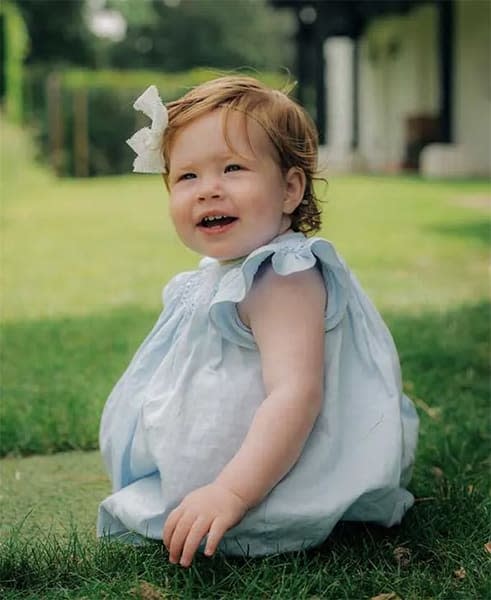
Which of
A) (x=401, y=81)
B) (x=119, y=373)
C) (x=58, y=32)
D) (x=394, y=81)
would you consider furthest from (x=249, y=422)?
(x=58, y=32)

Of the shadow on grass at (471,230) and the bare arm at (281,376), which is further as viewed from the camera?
the shadow on grass at (471,230)

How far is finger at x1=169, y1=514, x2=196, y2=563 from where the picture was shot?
170 centimetres

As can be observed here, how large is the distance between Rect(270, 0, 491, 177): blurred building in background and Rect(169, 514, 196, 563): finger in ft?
45.7

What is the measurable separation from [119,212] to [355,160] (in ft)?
26.2

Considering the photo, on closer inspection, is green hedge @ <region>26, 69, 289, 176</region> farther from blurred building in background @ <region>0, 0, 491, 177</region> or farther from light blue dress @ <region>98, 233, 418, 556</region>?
light blue dress @ <region>98, 233, 418, 556</region>

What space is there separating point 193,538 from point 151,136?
790 millimetres

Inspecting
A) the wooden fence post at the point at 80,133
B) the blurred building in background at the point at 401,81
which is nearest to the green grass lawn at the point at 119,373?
the blurred building in background at the point at 401,81

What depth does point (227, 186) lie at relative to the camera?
6.35 ft

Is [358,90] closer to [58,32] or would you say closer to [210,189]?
[58,32]

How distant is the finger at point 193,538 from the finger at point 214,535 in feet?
0.04

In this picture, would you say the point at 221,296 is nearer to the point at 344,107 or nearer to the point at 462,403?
the point at 462,403

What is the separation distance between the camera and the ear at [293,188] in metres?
2.01

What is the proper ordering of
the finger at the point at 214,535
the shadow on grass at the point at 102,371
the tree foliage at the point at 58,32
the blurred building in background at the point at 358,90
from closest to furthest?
the finger at the point at 214,535, the shadow on grass at the point at 102,371, the blurred building in background at the point at 358,90, the tree foliage at the point at 58,32

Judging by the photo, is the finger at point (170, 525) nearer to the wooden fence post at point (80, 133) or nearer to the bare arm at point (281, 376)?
the bare arm at point (281, 376)
